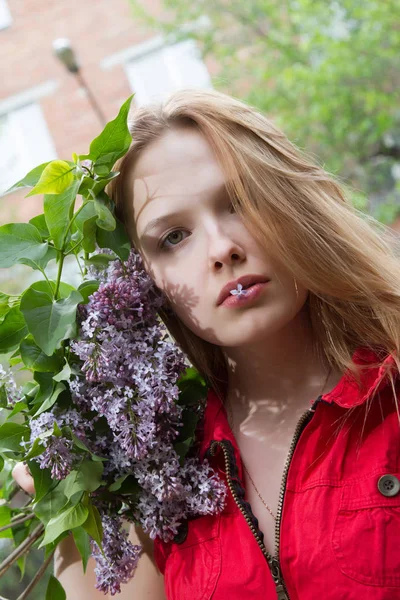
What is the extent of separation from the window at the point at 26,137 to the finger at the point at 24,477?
7342 millimetres

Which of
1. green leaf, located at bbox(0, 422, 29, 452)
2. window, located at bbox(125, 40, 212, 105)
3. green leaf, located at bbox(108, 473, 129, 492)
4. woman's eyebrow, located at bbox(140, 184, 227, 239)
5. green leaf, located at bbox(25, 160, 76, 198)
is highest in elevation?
window, located at bbox(125, 40, 212, 105)

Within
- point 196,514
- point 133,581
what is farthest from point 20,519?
point 196,514

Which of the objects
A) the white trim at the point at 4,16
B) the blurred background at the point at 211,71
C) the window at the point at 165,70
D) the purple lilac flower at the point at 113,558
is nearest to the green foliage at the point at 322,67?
the blurred background at the point at 211,71

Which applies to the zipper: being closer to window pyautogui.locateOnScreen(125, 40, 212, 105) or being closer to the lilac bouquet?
the lilac bouquet

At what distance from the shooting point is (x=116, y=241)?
48.9 inches

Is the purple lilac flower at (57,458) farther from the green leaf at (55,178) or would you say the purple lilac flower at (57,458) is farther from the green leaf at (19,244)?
the green leaf at (55,178)

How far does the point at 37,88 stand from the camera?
9.17 meters

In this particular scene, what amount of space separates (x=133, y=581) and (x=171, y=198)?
71 centimetres

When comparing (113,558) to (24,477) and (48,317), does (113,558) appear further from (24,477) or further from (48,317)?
(48,317)

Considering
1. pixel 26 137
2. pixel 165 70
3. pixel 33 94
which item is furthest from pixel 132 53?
pixel 26 137

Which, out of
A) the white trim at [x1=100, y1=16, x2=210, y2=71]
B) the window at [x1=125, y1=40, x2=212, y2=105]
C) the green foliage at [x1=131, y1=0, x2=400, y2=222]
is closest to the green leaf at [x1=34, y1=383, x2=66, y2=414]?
the green foliage at [x1=131, y1=0, x2=400, y2=222]

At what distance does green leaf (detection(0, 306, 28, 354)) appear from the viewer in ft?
3.82

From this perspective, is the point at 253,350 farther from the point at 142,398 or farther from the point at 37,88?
the point at 37,88

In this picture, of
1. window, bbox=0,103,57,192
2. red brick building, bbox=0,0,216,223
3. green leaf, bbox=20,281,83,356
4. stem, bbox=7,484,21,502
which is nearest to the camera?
green leaf, bbox=20,281,83,356
